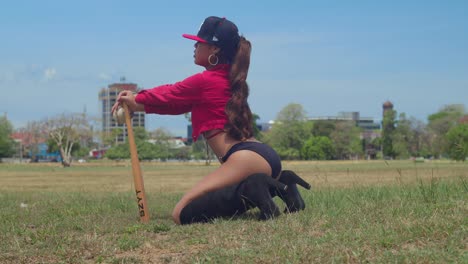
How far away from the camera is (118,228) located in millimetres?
4871

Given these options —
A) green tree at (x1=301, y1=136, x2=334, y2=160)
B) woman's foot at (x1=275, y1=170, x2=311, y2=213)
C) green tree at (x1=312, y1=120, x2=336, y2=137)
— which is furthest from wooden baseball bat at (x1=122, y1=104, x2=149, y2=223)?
green tree at (x1=312, y1=120, x2=336, y2=137)

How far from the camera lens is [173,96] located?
5.34 meters

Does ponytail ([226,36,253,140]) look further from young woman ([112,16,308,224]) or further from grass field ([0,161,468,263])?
grass field ([0,161,468,263])

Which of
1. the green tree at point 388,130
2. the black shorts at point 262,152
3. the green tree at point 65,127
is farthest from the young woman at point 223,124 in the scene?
the green tree at point 388,130

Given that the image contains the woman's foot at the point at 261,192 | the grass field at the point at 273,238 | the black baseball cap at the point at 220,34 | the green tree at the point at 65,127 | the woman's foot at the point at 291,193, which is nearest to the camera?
the grass field at the point at 273,238

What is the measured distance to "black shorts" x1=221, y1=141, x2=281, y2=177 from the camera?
5207 mm

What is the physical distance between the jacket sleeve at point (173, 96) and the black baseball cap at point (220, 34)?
0.38 m

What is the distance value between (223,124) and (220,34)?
834 mm

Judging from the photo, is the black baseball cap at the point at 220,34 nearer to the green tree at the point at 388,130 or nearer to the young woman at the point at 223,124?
the young woman at the point at 223,124

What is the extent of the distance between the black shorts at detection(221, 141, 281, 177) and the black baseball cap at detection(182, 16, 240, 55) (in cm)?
90

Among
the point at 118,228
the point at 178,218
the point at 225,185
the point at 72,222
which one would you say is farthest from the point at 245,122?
the point at 72,222

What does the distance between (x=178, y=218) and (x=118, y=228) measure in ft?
1.80

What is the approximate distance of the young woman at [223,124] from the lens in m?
5.11

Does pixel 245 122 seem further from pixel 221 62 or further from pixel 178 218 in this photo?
pixel 178 218
